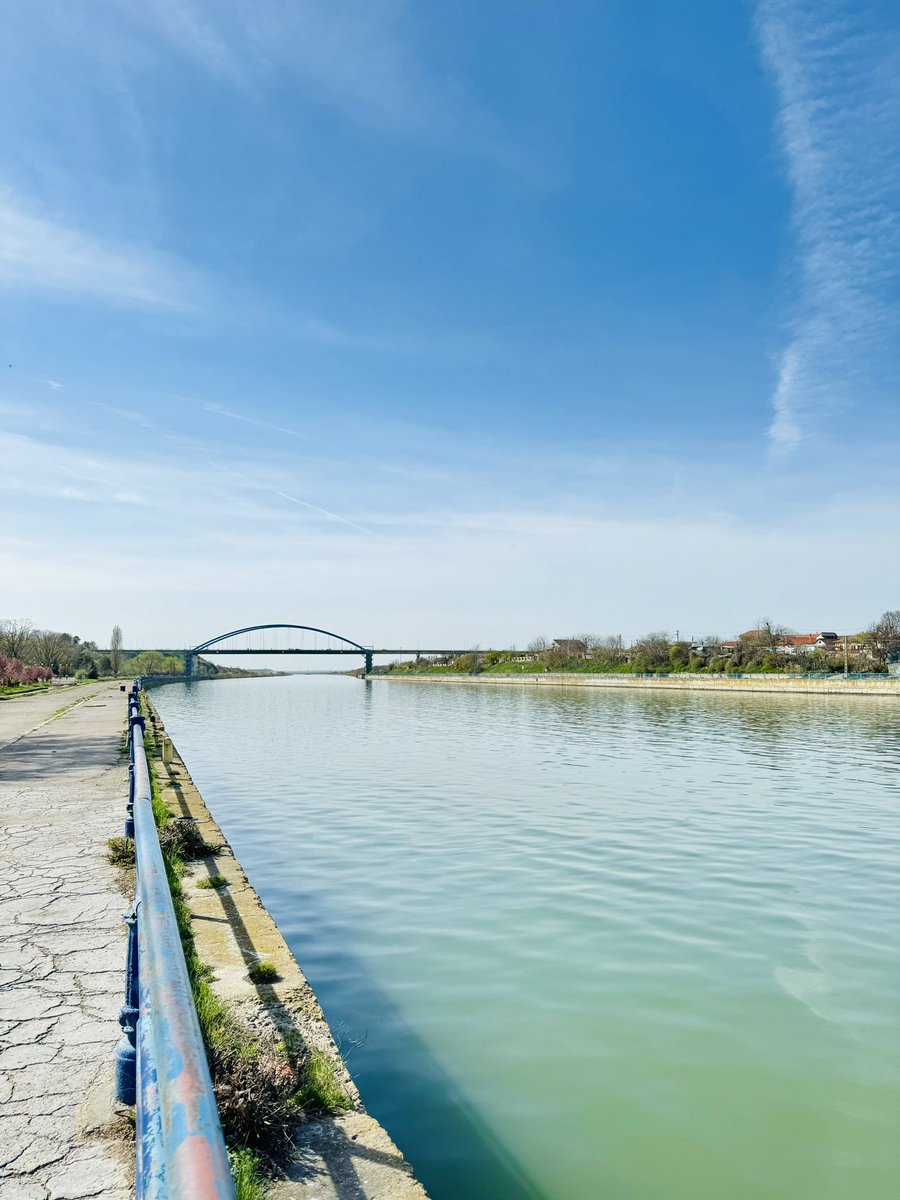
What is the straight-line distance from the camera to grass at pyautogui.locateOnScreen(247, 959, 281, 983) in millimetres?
4980

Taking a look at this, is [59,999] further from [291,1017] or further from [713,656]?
[713,656]

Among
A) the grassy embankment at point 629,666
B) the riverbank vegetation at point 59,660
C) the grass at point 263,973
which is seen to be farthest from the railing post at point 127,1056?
the grassy embankment at point 629,666

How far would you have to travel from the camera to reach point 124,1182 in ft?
9.39

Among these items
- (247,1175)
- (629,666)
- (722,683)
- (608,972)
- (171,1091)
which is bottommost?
(608,972)

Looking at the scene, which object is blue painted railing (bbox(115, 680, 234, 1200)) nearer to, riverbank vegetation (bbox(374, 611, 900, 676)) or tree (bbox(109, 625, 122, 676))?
riverbank vegetation (bbox(374, 611, 900, 676))

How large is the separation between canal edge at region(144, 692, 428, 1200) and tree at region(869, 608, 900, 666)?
3157 inches

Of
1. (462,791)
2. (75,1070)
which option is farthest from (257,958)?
(462,791)

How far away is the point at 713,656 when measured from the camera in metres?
99.6

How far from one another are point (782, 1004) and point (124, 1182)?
17.0ft

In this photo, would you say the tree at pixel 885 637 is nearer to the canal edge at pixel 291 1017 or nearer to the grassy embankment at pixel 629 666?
the grassy embankment at pixel 629 666

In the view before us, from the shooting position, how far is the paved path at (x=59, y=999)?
2.99 meters

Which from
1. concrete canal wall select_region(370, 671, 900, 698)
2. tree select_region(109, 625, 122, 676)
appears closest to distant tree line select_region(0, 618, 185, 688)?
tree select_region(109, 625, 122, 676)

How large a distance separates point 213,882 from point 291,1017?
2.80m

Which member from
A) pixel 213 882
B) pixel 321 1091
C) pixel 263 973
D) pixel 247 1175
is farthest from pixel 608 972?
pixel 247 1175
